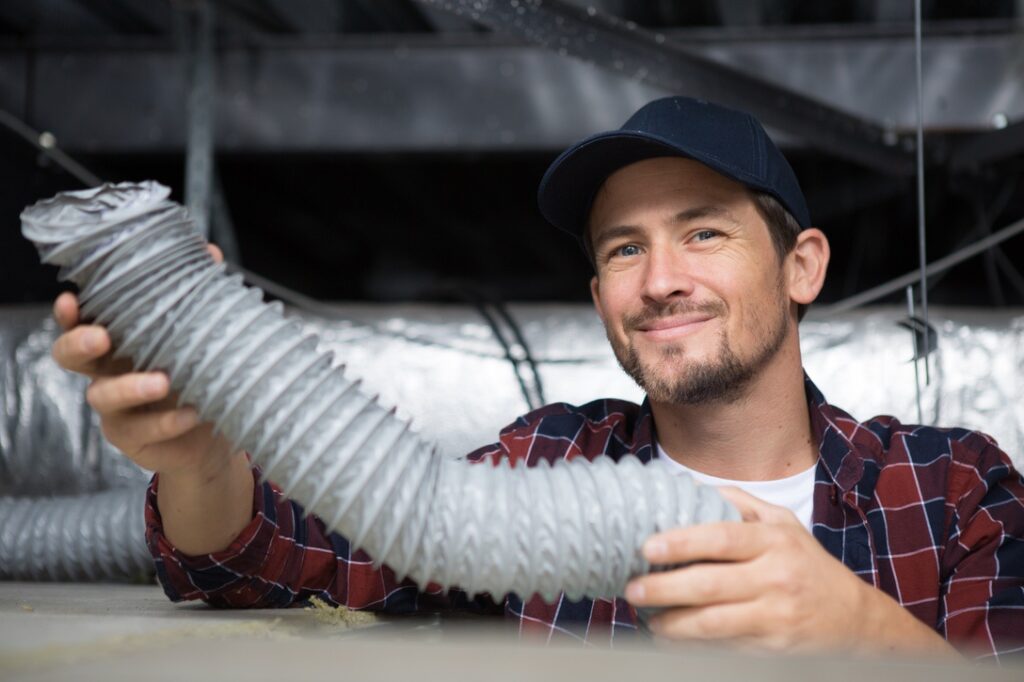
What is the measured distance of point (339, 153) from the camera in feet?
7.91

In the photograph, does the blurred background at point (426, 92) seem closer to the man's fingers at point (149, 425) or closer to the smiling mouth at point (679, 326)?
the smiling mouth at point (679, 326)

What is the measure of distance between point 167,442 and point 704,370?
0.63 meters

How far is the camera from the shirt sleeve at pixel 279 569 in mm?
1058

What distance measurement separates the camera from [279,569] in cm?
110

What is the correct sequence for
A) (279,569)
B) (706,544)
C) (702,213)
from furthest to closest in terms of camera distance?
1. (702,213)
2. (279,569)
3. (706,544)

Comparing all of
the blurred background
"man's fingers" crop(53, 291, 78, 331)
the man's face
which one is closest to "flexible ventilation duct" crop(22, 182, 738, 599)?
"man's fingers" crop(53, 291, 78, 331)

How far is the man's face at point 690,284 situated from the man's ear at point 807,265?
0.20ft

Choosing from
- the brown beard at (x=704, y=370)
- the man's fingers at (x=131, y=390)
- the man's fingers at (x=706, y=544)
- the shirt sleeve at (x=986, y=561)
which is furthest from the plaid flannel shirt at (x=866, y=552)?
the man's fingers at (x=706, y=544)

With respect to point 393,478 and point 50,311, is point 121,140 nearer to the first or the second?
point 50,311

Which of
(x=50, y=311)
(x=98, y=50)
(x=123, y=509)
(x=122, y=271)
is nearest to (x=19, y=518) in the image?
(x=123, y=509)

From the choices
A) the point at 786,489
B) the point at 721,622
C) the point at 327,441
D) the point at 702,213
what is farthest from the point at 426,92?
the point at 721,622

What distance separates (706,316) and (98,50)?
1877mm

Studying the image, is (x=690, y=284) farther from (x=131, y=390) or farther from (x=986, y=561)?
(x=131, y=390)

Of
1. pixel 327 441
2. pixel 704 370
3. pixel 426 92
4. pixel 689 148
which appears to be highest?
pixel 426 92
